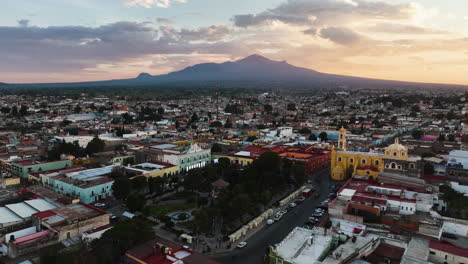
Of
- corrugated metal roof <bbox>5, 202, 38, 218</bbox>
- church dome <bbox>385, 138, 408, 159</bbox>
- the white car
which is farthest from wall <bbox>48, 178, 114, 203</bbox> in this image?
church dome <bbox>385, 138, 408, 159</bbox>

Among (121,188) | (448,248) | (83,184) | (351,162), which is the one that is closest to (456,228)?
(448,248)

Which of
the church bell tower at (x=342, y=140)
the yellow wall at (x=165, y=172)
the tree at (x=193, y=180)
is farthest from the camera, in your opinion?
the church bell tower at (x=342, y=140)

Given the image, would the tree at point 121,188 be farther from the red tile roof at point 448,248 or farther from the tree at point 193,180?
the red tile roof at point 448,248

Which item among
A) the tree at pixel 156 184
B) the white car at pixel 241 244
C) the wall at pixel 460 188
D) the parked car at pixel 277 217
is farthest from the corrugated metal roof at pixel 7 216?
the wall at pixel 460 188

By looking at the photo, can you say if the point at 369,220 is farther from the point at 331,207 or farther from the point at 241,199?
the point at 241,199

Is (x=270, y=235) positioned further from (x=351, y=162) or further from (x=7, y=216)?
(x=7, y=216)

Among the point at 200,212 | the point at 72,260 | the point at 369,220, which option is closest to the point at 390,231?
the point at 369,220
